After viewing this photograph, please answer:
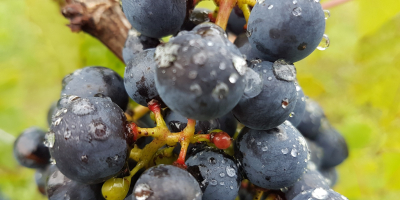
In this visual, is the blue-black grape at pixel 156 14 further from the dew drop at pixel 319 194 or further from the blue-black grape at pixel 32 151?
the blue-black grape at pixel 32 151

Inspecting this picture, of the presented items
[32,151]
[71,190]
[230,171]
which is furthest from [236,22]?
[32,151]

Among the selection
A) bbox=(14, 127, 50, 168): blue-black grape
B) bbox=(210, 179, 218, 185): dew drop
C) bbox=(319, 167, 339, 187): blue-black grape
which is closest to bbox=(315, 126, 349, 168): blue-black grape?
bbox=(319, 167, 339, 187): blue-black grape

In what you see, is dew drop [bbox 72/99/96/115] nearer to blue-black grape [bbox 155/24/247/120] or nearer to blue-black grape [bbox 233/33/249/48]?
blue-black grape [bbox 155/24/247/120]

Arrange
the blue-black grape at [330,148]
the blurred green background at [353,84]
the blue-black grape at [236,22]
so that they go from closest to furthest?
1. the blue-black grape at [236,22]
2. the blue-black grape at [330,148]
3. the blurred green background at [353,84]

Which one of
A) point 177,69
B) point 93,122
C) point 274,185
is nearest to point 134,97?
point 93,122

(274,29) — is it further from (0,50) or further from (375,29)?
(0,50)

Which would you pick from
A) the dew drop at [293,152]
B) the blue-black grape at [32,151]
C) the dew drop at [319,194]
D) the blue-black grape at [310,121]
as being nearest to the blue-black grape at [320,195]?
the dew drop at [319,194]
